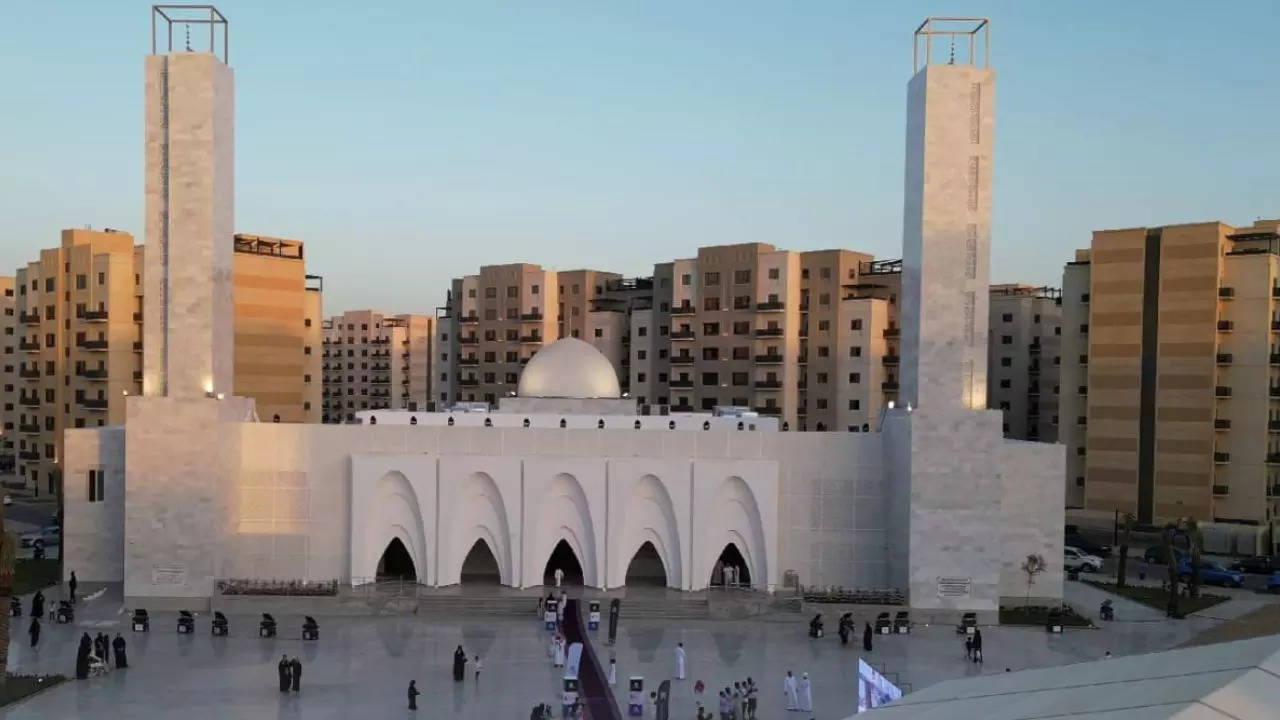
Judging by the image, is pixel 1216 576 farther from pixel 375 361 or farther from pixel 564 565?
pixel 375 361

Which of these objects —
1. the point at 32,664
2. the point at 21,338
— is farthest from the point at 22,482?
the point at 32,664

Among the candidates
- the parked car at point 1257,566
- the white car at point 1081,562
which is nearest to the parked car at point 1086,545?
A: the white car at point 1081,562

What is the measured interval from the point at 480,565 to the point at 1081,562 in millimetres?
23347

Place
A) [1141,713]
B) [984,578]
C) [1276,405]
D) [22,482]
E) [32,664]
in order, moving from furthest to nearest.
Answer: [22,482]
[1276,405]
[984,578]
[32,664]
[1141,713]

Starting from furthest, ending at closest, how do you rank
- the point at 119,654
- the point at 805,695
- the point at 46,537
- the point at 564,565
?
the point at 46,537
the point at 564,565
the point at 119,654
the point at 805,695

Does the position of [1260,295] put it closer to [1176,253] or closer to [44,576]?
[1176,253]

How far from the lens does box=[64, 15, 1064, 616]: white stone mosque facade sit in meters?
32.6

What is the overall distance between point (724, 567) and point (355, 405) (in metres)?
90.7

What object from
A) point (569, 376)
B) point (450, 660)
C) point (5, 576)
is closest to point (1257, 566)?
point (569, 376)

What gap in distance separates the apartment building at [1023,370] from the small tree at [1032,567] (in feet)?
123

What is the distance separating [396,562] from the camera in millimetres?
37125

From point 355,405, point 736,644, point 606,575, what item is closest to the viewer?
point 736,644

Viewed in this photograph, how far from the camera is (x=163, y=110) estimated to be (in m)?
33.1

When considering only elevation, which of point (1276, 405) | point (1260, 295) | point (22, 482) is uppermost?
point (1260, 295)
